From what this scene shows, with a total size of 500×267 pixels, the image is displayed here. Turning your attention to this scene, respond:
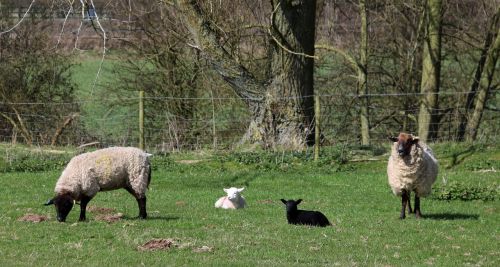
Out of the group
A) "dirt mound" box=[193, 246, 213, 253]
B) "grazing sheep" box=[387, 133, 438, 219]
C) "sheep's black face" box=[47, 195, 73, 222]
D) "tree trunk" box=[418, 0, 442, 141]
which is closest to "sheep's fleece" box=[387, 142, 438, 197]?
"grazing sheep" box=[387, 133, 438, 219]

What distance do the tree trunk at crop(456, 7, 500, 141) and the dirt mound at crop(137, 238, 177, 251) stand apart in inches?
615

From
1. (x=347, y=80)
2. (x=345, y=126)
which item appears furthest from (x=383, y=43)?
(x=345, y=126)

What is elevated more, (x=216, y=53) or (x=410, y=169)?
(x=216, y=53)

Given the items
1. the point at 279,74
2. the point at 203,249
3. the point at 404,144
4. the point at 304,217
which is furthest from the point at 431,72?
the point at 203,249

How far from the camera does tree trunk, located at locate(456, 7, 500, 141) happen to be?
26.2 metres

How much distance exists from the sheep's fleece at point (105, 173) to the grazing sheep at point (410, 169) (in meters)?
4.05

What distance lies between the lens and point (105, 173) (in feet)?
44.2

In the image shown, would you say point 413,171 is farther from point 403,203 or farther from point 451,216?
point 451,216

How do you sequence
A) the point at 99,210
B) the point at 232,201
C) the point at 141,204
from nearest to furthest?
the point at 141,204 < the point at 99,210 < the point at 232,201

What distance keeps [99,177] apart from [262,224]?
2.60 m

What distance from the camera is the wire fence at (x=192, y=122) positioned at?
81.5ft

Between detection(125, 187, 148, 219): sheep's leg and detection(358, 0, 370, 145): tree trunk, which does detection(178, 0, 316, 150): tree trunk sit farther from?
detection(125, 187, 148, 219): sheep's leg

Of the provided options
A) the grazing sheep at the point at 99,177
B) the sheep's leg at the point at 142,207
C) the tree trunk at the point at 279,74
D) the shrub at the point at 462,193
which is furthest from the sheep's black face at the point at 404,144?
the tree trunk at the point at 279,74

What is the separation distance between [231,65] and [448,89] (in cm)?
969
